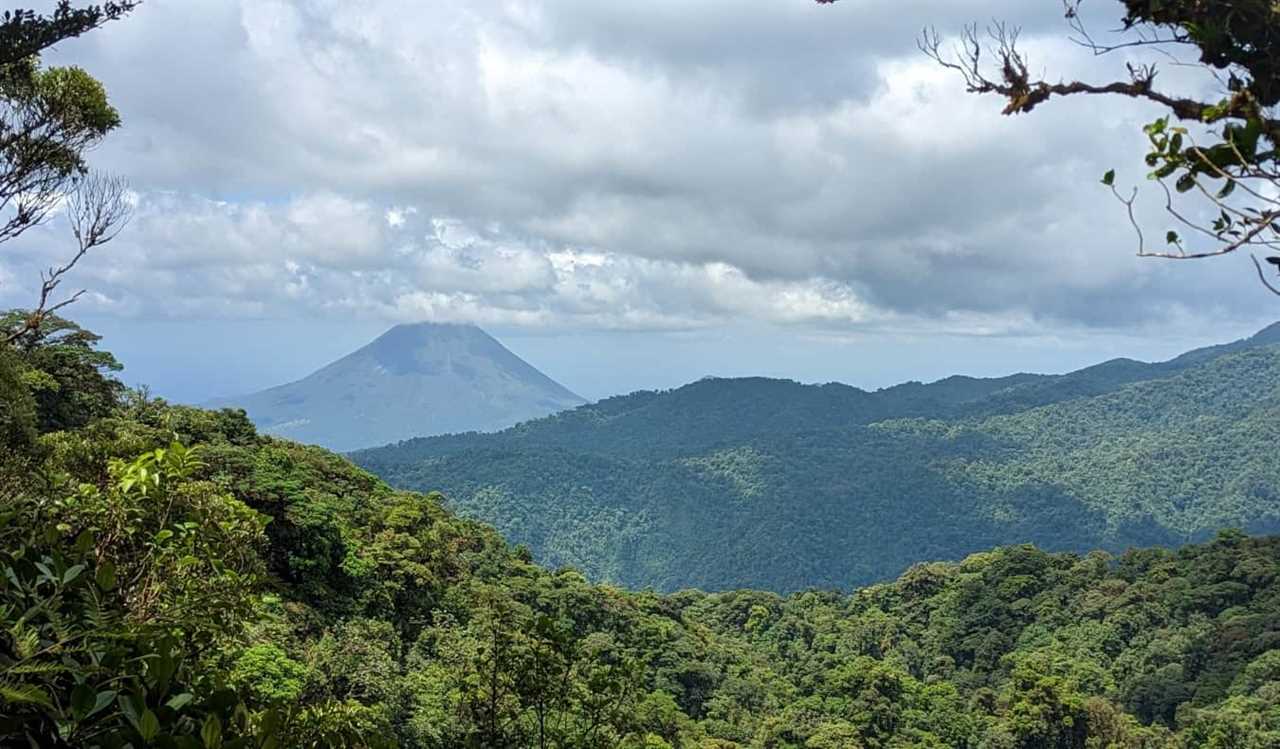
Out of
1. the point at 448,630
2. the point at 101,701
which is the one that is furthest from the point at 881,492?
the point at 101,701

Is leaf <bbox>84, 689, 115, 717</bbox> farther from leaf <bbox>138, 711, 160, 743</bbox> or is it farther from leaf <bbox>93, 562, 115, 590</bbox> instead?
leaf <bbox>93, 562, 115, 590</bbox>

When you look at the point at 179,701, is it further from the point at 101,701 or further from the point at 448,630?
the point at 448,630

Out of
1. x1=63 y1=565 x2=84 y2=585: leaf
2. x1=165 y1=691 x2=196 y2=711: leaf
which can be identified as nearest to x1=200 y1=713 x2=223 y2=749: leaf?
x1=165 y1=691 x2=196 y2=711: leaf

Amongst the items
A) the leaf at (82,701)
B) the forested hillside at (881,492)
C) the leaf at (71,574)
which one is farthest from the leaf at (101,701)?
the forested hillside at (881,492)

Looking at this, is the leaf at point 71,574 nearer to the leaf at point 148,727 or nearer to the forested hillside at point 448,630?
the forested hillside at point 448,630

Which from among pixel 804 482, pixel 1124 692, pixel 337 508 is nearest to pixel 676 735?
pixel 337 508

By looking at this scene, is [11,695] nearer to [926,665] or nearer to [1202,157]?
[1202,157]
